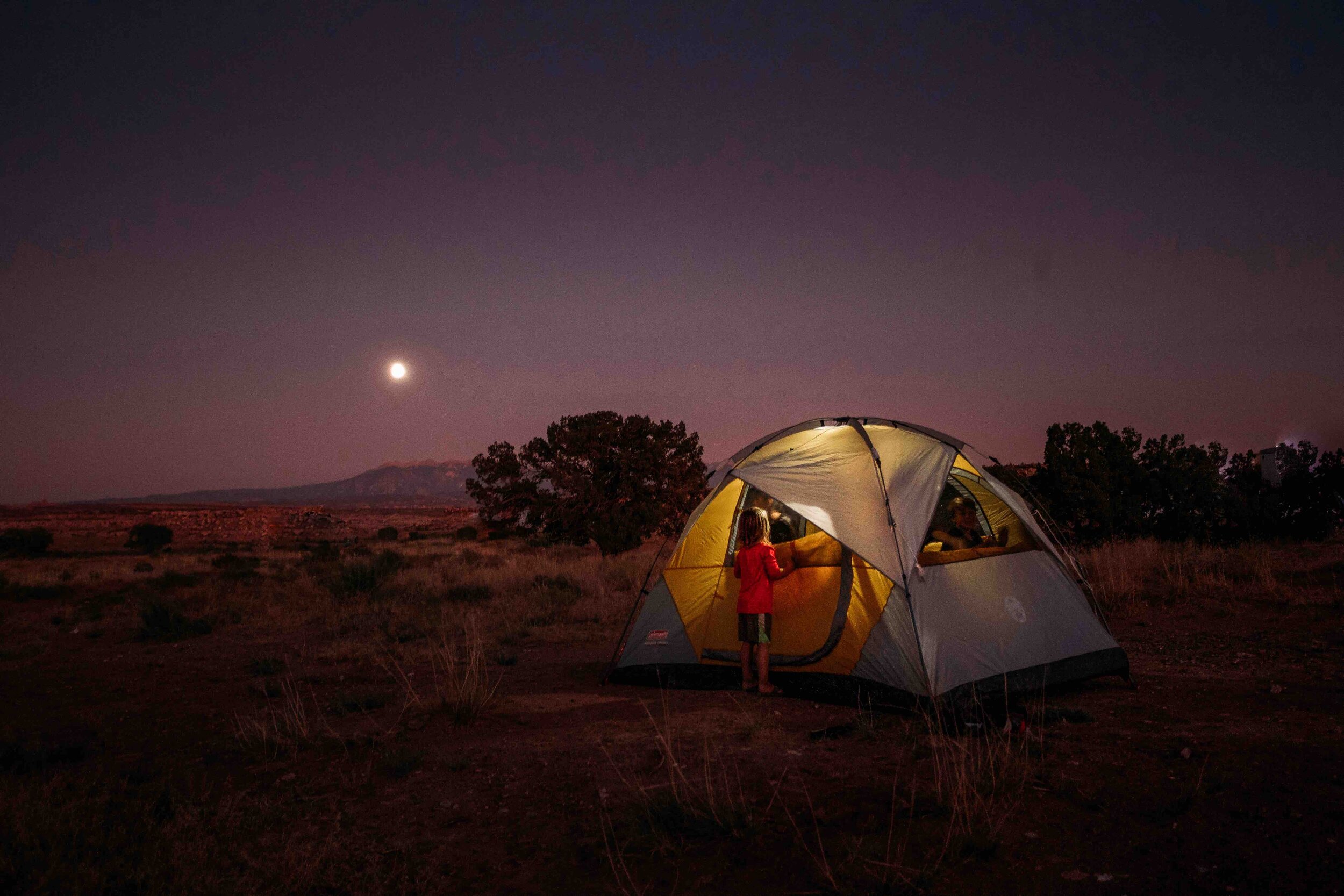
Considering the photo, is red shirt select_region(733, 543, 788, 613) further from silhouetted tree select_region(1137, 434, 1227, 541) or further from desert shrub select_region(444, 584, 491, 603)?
silhouetted tree select_region(1137, 434, 1227, 541)

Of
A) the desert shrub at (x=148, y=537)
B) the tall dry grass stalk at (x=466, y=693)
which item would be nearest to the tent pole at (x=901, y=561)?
the tall dry grass stalk at (x=466, y=693)

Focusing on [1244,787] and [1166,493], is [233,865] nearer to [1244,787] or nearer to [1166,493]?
[1244,787]

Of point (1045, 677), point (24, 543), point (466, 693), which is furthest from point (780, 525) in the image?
point (24, 543)

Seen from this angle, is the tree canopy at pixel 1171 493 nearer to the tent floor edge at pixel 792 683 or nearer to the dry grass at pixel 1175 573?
the dry grass at pixel 1175 573

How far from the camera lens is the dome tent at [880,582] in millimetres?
6766

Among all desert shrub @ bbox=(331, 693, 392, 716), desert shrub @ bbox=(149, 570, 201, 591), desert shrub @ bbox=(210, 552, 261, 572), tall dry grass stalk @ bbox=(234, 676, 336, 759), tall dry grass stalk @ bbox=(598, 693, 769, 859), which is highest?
tall dry grass stalk @ bbox=(598, 693, 769, 859)

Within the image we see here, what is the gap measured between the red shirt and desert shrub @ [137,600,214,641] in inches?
383

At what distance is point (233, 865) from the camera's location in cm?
418

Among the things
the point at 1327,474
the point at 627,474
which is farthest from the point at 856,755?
the point at 627,474

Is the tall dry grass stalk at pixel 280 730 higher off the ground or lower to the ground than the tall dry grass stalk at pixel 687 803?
lower

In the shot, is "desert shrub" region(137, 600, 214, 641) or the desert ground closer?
the desert ground

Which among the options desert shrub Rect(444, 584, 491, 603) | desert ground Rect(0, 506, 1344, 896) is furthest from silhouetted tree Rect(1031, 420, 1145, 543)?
desert shrub Rect(444, 584, 491, 603)

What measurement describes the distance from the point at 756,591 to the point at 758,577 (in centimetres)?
14

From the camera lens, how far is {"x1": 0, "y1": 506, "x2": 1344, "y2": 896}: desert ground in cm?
387
